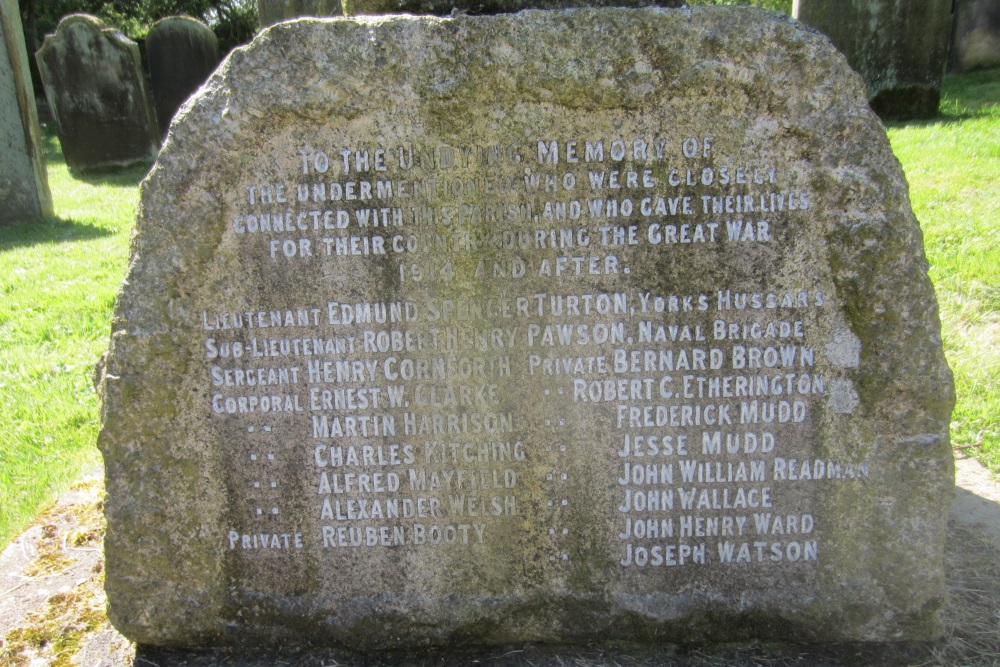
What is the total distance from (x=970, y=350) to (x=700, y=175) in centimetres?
257

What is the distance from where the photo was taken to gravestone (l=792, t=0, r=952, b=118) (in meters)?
7.87

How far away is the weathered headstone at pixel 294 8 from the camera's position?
6633mm

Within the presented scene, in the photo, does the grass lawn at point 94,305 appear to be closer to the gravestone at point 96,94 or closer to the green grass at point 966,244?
→ the green grass at point 966,244

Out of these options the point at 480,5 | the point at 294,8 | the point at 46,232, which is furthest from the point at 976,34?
the point at 46,232

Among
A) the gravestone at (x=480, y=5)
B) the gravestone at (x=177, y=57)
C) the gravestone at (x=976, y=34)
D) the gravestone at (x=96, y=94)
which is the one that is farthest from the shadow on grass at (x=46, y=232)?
the gravestone at (x=976, y=34)

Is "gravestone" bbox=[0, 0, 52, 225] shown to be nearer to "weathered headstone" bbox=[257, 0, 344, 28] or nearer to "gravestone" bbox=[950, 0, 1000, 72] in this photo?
"weathered headstone" bbox=[257, 0, 344, 28]

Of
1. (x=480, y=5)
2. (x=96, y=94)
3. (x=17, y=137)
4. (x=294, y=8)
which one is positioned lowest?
(x=17, y=137)

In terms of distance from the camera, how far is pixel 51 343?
4969mm

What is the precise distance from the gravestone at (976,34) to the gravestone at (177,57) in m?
11.1

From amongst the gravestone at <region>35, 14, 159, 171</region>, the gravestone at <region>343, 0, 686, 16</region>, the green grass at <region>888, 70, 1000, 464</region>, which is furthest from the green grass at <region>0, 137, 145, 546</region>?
the green grass at <region>888, 70, 1000, 464</region>

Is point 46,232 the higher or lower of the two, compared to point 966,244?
lower

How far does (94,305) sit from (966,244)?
5.80 meters

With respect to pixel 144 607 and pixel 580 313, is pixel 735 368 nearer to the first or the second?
pixel 580 313

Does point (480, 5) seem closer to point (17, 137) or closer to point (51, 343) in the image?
point (51, 343)
